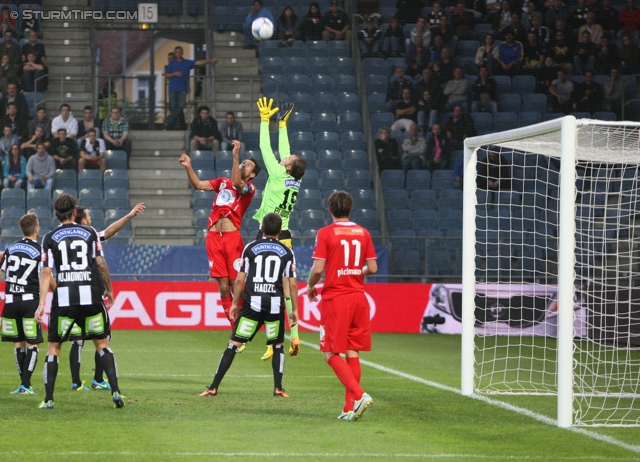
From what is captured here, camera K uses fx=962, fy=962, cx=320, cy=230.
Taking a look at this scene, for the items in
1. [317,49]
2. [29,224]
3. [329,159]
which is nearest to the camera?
[29,224]

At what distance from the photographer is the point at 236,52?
25141mm

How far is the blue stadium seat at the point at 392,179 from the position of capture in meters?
21.5

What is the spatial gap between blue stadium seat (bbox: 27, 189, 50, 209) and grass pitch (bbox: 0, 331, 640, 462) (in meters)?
8.53

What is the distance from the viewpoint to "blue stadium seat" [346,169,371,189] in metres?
21.6

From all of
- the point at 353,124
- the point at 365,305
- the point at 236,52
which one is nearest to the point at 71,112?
the point at 236,52

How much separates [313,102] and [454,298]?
718cm

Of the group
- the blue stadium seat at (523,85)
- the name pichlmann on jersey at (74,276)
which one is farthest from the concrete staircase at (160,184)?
the name pichlmann on jersey at (74,276)

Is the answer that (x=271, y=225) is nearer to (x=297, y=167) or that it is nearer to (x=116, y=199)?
(x=297, y=167)

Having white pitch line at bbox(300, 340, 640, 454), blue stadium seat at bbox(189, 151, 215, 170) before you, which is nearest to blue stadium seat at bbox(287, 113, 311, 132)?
blue stadium seat at bbox(189, 151, 215, 170)

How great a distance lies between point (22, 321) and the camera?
9.70m

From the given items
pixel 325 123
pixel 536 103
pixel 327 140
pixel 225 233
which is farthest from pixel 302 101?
pixel 225 233

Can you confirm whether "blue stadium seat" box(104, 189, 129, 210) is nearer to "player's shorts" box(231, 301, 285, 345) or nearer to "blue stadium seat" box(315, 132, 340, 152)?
"blue stadium seat" box(315, 132, 340, 152)

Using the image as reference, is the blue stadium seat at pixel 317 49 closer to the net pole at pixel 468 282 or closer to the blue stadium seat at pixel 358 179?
the blue stadium seat at pixel 358 179

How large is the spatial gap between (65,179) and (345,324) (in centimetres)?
1409
